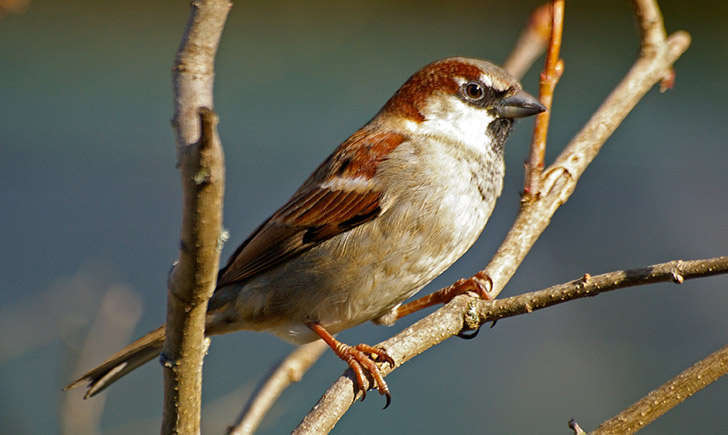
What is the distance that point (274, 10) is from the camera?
4.61 m

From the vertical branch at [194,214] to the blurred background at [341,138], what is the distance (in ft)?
6.66

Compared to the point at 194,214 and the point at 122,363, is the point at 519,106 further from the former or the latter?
the point at 194,214

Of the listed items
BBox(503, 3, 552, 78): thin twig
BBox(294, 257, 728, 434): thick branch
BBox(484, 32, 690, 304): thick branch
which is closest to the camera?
BBox(294, 257, 728, 434): thick branch

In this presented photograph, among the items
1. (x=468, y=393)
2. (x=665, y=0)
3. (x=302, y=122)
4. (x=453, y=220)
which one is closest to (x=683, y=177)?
(x=665, y=0)

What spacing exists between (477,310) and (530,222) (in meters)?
0.44

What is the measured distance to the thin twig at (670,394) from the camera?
1.51 meters

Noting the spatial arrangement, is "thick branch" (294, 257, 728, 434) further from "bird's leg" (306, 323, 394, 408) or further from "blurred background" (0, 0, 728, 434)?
"blurred background" (0, 0, 728, 434)

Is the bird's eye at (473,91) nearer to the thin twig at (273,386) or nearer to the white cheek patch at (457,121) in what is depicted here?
the white cheek patch at (457,121)

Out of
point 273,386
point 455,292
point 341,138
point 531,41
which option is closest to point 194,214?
point 273,386

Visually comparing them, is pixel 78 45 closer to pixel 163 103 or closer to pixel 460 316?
pixel 163 103

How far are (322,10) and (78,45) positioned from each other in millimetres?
1361

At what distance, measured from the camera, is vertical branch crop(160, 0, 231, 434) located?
3.33 ft

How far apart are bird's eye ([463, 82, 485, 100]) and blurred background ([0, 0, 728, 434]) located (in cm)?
139

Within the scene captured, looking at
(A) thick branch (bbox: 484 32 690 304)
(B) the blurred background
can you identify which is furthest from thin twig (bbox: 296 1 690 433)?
(B) the blurred background
